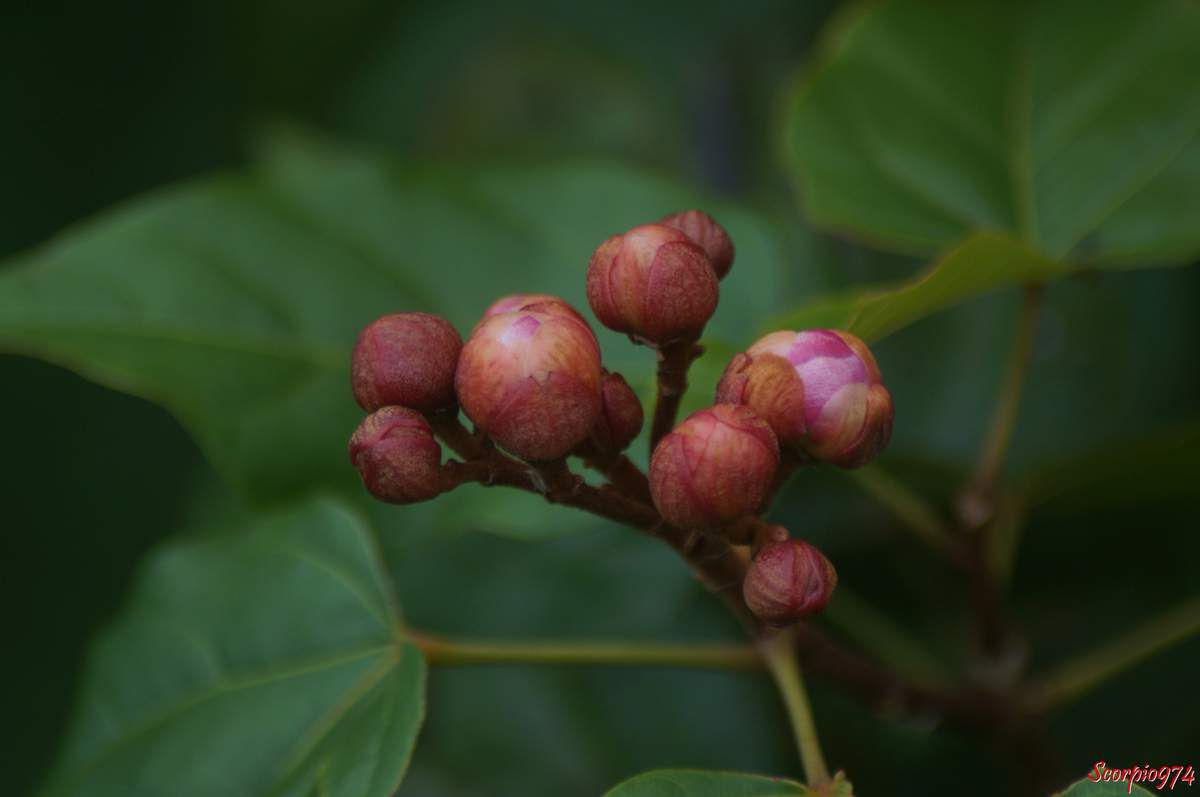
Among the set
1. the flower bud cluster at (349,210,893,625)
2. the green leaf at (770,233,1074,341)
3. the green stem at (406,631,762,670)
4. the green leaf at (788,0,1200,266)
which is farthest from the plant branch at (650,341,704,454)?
the green leaf at (788,0,1200,266)

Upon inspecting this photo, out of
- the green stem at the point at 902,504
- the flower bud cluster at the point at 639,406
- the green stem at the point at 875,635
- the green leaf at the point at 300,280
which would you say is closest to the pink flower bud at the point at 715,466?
the flower bud cluster at the point at 639,406

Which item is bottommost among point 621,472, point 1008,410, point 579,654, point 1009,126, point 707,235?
point 579,654

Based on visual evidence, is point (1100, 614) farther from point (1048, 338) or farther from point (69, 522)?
point (69, 522)

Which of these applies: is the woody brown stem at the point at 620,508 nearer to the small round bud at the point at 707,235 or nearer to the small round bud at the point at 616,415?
the small round bud at the point at 616,415

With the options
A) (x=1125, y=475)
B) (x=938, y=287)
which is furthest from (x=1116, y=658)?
(x=938, y=287)

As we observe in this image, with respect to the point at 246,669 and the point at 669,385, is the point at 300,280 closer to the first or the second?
the point at 246,669

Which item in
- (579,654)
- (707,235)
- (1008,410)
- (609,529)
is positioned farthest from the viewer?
(609,529)

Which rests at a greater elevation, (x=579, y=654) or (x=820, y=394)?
(x=820, y=394)
